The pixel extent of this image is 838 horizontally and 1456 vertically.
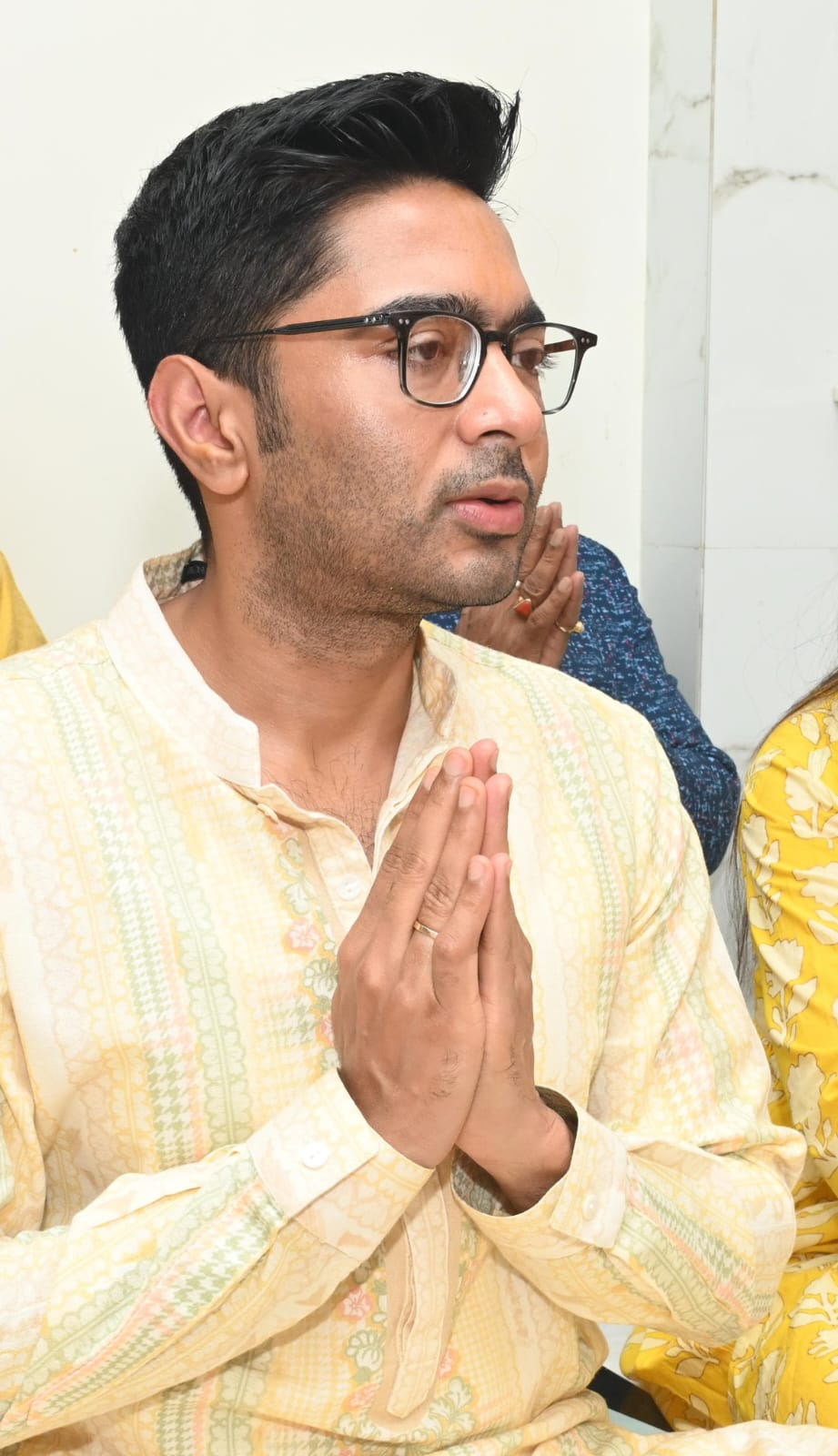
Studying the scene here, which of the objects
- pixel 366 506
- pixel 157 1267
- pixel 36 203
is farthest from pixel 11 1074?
pixel 36 203

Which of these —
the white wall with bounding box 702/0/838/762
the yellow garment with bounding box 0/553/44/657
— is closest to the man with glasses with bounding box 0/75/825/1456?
the yellow garment with bounding box 0/553/44/657

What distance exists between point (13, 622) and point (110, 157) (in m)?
0.63

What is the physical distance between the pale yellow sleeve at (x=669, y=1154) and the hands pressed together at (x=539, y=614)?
2.67ft

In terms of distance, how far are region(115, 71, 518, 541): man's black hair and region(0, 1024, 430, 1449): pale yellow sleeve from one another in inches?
21.0

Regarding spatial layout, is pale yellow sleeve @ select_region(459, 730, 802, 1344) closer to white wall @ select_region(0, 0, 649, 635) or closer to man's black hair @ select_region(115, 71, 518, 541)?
man's black hair @ select_region(115, 71, 518, 541)

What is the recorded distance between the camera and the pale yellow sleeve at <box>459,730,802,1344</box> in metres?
1.08

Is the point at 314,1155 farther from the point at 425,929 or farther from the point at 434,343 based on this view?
the point at 434,343

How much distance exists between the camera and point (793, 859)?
5.03 feet

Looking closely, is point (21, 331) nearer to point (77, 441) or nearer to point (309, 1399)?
point (77, 441)

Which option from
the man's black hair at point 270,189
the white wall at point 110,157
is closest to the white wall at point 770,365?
the white wall at point 110,157

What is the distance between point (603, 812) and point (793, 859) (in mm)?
359

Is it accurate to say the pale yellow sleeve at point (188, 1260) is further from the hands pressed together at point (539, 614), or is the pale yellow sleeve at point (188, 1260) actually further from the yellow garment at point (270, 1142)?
the hands pressed together at point (539, 614)

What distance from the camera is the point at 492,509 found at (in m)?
1.14

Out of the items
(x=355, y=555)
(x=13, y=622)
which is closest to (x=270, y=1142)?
(x=355, y=555)
